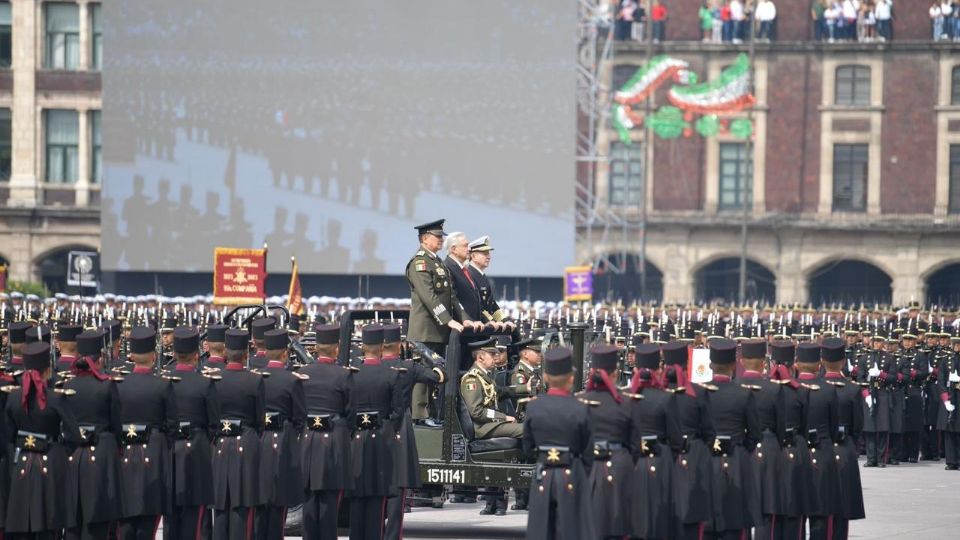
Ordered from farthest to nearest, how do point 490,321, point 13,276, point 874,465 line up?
1. point 13,276
2. point 874,465
3. point 490,321

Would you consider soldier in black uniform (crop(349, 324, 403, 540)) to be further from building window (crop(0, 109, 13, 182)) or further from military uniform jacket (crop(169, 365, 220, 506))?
building window (crop(0, 109, 13, 182))

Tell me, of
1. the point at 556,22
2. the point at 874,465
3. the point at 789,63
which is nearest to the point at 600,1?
the point at 789,63

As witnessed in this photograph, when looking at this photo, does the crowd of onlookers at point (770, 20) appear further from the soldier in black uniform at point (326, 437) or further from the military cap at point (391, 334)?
the soldier in black uniform at point (326, 437)

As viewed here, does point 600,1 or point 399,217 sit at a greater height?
point 600,1

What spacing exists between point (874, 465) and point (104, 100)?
2791 centimetres

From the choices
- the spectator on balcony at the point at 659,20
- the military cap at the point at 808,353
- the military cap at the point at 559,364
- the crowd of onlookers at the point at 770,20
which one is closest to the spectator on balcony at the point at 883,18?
the crowd of onlookers at the point at 770,20

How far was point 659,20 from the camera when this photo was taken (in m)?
62.1

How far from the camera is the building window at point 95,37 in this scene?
60656 mm

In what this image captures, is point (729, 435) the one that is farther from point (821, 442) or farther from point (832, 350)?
point (832, 350)

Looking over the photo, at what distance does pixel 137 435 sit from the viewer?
15164mm

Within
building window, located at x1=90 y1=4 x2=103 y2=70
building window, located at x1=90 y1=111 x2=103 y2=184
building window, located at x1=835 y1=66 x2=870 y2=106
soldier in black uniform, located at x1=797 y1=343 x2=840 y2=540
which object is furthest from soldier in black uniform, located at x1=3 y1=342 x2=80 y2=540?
building window, located at x1=835 y1=66 x2=870 y2=106

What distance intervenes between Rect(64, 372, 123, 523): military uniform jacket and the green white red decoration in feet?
155

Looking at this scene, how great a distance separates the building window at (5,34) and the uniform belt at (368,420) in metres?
46.9

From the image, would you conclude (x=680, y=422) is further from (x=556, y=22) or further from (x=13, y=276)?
(x=13, y=276)
